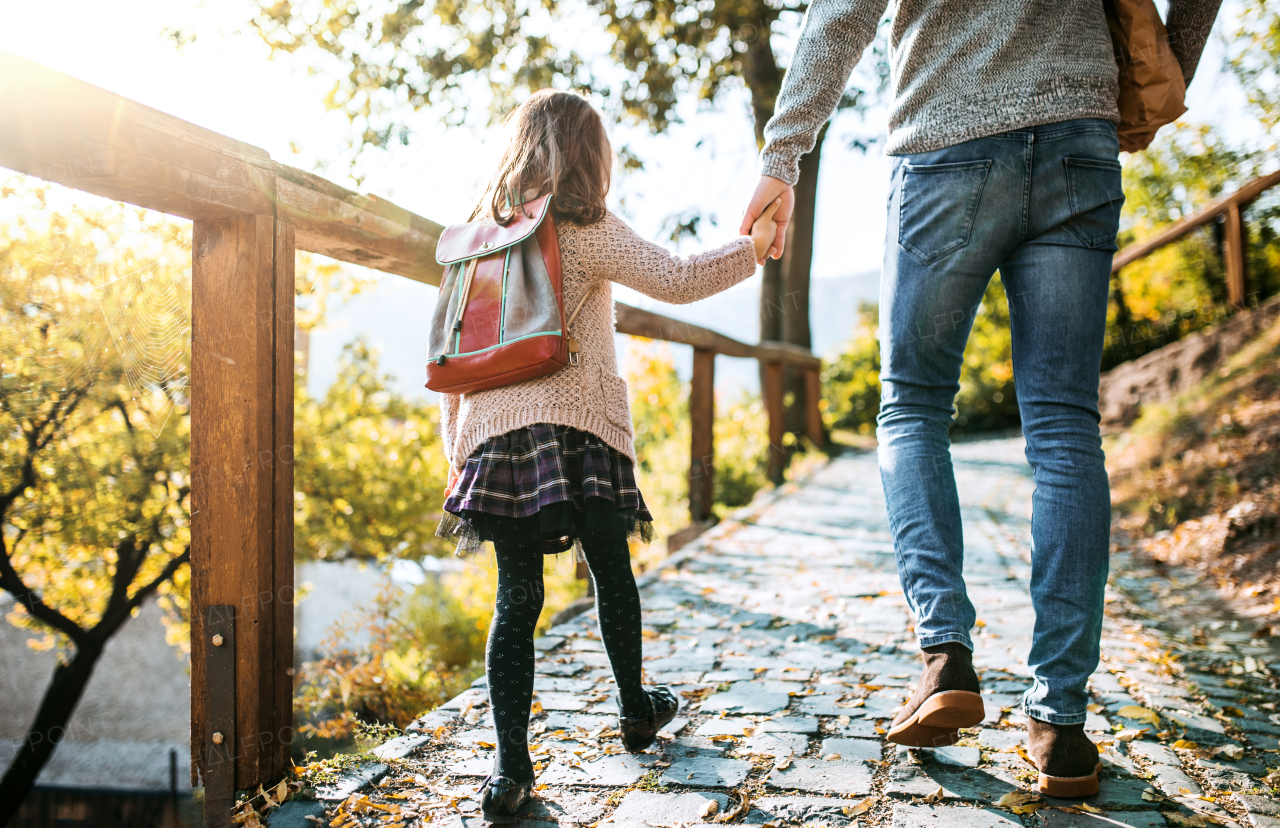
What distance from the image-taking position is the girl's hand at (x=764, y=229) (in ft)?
5.57

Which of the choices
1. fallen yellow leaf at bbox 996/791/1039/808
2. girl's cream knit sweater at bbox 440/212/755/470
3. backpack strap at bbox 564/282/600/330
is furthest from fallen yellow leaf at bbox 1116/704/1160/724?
backpack strap at bbox 564/282/600/330

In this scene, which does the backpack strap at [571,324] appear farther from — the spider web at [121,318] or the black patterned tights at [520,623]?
the spider web at [121,318]

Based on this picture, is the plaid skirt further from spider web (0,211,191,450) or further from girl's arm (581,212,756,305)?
spider web (0,211,191,450)

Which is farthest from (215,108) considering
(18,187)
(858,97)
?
(858,97)

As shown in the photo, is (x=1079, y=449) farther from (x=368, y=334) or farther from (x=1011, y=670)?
(x=368, y=334)

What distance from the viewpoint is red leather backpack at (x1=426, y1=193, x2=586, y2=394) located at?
1.49 meters

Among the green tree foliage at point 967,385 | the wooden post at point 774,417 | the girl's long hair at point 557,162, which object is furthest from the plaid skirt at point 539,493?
the green tree foliage at point 967,385

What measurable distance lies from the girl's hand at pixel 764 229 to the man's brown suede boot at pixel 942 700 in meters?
0.83

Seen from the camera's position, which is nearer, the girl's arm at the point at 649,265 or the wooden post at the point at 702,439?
the girl's arm at the point at 649,265

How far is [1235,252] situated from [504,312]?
6.91 m

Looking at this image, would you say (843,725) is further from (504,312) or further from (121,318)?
(121,318)

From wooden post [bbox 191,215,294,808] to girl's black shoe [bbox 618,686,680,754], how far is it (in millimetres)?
652

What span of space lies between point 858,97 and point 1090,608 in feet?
23.6

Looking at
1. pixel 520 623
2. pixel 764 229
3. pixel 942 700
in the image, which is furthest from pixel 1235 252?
pixel 520 623
